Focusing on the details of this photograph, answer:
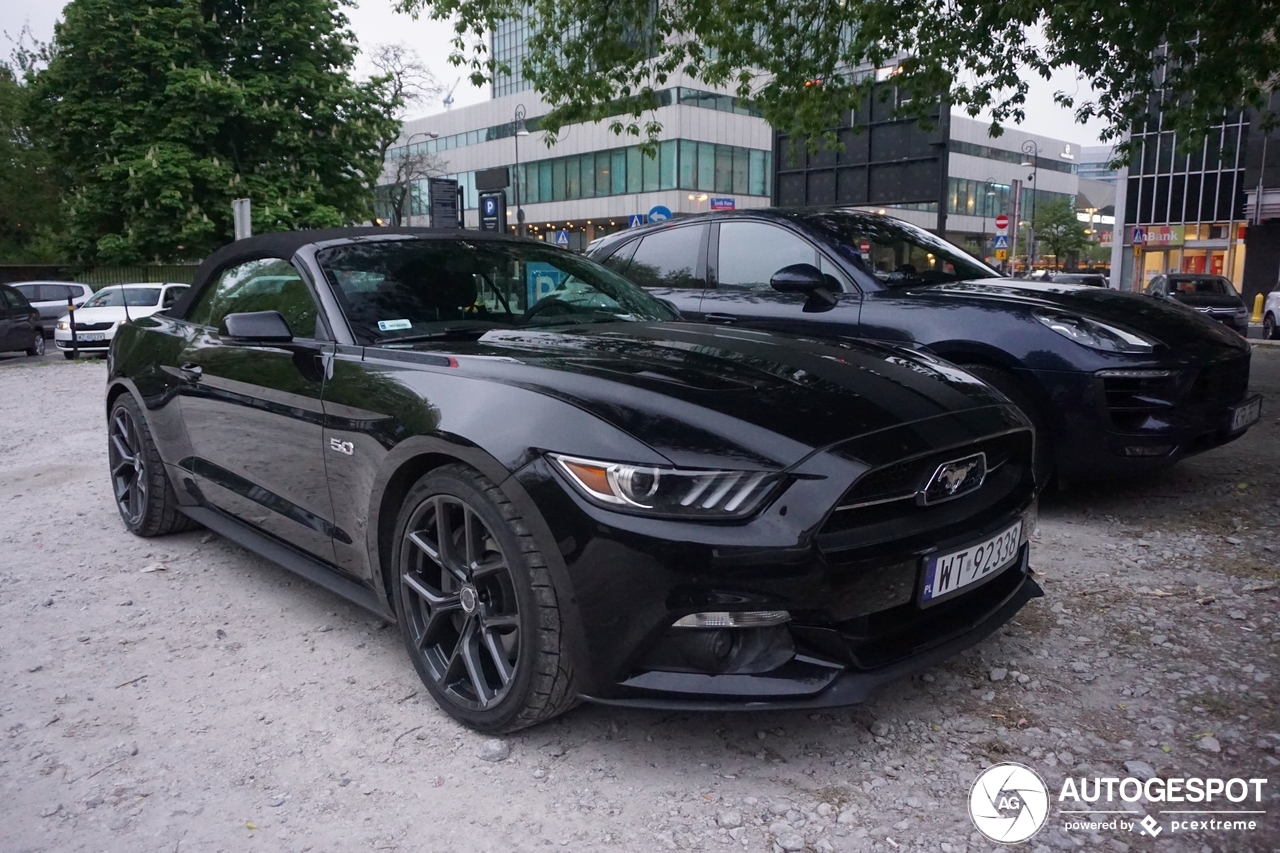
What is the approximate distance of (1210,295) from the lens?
2238 centimetres

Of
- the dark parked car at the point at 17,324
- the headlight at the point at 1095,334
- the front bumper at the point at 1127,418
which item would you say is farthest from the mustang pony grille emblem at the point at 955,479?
the dark parked car at the point at 17,324

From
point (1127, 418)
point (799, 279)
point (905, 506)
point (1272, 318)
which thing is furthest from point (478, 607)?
point (1272, 318)

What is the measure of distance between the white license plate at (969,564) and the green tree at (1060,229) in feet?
227

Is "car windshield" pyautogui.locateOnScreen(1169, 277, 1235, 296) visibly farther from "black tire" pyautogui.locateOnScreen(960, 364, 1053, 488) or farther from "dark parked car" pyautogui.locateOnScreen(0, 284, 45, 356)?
"dark parked car" pyautogui.locateOnScreen(0, 284, 45, 356)

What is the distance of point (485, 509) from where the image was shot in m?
2.54

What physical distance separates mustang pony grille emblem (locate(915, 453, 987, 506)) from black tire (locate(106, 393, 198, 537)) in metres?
3.60

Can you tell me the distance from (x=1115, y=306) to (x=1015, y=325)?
24.8 inches

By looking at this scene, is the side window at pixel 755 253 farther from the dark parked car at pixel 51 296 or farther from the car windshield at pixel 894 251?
the dark parked car at pixel 51 296

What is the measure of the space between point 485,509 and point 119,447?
336cm

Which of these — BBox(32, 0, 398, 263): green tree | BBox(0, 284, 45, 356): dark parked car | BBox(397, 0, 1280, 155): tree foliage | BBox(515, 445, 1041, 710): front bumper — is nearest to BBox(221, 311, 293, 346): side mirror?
BBox(515, 445, 1041, 710): front bumper

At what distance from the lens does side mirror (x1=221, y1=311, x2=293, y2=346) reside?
3307 mm

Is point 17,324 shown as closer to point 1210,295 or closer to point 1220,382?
point 1220,382

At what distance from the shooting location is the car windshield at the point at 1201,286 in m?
22.7

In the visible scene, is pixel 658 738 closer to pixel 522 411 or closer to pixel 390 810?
pixel 390 810
